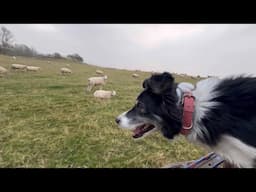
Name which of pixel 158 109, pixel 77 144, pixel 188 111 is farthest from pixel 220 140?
pixel 77 144

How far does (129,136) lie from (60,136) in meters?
1.45

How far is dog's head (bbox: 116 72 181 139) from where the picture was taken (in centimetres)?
236

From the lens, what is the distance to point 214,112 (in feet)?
7.28

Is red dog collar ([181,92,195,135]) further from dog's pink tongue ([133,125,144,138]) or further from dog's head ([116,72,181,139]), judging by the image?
dog's pink tongue ([133,125,144,138])

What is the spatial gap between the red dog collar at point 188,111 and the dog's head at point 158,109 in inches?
2.5

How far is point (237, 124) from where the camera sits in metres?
2.11

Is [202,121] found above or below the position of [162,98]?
below

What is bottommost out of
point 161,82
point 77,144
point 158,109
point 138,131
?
point 77,144

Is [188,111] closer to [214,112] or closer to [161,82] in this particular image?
[214,112]

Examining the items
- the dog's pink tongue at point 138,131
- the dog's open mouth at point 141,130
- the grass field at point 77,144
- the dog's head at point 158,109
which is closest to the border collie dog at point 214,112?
the dog's head at point 158,109

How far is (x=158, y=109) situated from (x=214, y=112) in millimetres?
618

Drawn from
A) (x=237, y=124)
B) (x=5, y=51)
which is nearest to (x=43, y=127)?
(x=237, y=124)

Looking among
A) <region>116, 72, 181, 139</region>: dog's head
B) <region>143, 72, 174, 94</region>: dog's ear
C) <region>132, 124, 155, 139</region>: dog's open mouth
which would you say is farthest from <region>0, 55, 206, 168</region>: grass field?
<region>143, 72, 174, 94</region>: dog's ear

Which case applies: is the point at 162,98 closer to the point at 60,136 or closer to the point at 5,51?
the point at 60,136
